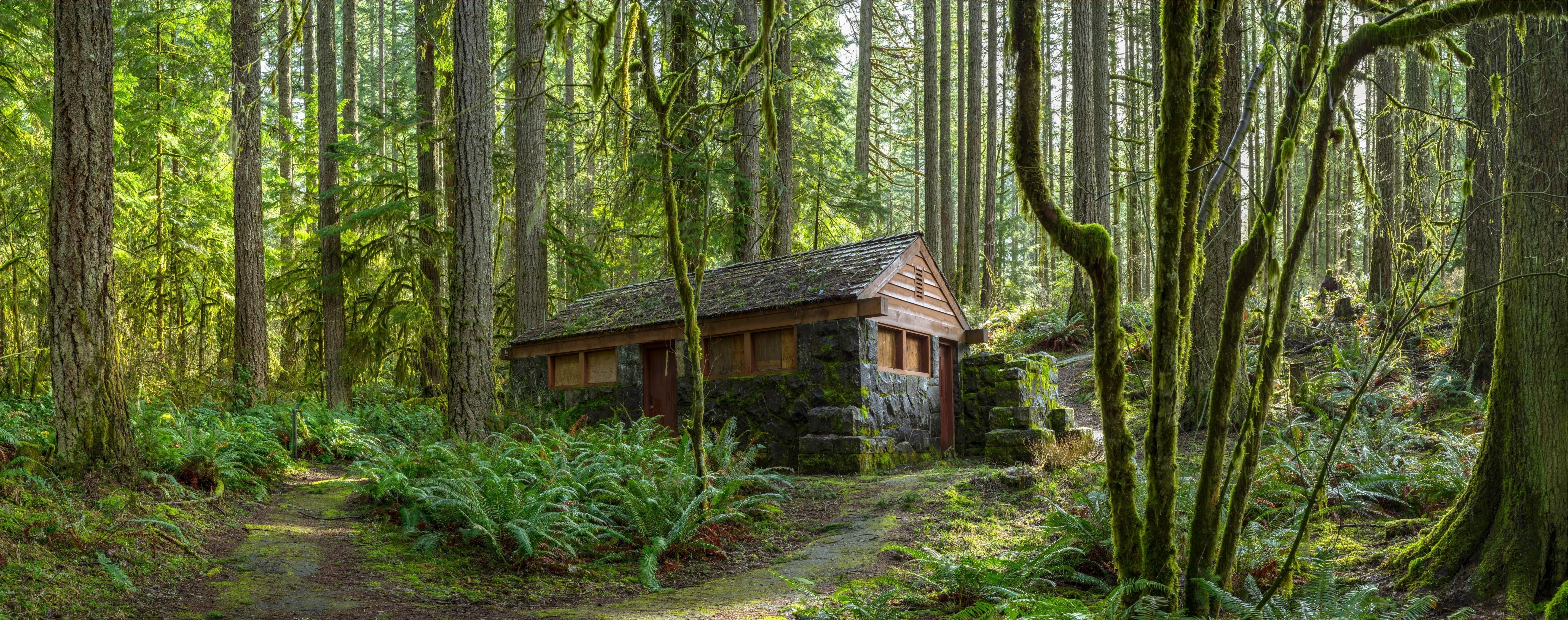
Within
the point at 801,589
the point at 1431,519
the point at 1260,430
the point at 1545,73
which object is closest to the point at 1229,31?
the point at 1545,73

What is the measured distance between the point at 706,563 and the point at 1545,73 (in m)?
6.05

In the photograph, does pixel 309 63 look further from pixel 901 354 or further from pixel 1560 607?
pixel 1560 607

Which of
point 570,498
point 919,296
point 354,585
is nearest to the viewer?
point 354,585

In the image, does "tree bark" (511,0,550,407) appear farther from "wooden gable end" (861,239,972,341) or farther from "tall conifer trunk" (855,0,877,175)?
"tall conifer trunk" (855,0,877,175)

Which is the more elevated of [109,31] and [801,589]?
[109,31]

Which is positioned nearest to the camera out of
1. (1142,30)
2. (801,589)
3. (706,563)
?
(801,589)

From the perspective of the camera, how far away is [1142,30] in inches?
888

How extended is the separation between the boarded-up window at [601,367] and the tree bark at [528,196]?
4.19ft

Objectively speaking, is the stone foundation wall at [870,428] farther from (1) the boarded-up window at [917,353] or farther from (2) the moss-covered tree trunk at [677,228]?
(2) the moss-covered tree trunk at [677,228]

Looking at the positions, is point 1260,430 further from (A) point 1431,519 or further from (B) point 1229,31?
(B) point 1229,31

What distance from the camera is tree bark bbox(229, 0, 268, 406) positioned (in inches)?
481

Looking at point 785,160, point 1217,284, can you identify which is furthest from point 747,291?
point 1217,284

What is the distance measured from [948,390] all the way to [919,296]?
1761 mm

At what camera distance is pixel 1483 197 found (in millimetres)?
7805
